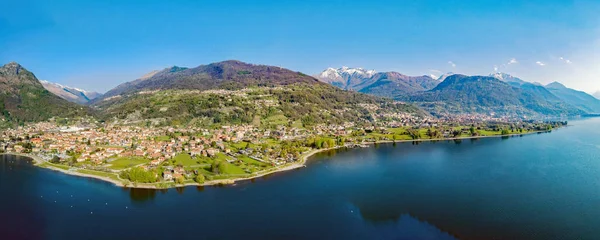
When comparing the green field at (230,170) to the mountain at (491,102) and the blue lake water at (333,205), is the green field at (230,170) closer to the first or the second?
the blue lake water at (333,205)

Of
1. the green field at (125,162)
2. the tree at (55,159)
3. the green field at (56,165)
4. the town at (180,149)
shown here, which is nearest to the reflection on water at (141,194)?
the town at (180,149)

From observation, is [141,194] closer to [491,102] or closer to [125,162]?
[125,162]

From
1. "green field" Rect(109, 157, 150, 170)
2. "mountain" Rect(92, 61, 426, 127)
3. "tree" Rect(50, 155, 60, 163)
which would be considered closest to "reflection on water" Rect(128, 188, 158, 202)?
"green field" Rect(109, 157, 150, 170)

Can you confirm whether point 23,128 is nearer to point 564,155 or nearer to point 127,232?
point 127,232

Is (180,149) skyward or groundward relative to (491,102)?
groundward

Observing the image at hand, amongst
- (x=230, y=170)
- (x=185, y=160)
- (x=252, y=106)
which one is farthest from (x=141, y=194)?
(x=252, y=106)

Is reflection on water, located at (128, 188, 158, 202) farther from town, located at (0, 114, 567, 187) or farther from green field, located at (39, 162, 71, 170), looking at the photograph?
green field, located at (39, 162, 71, 170)
